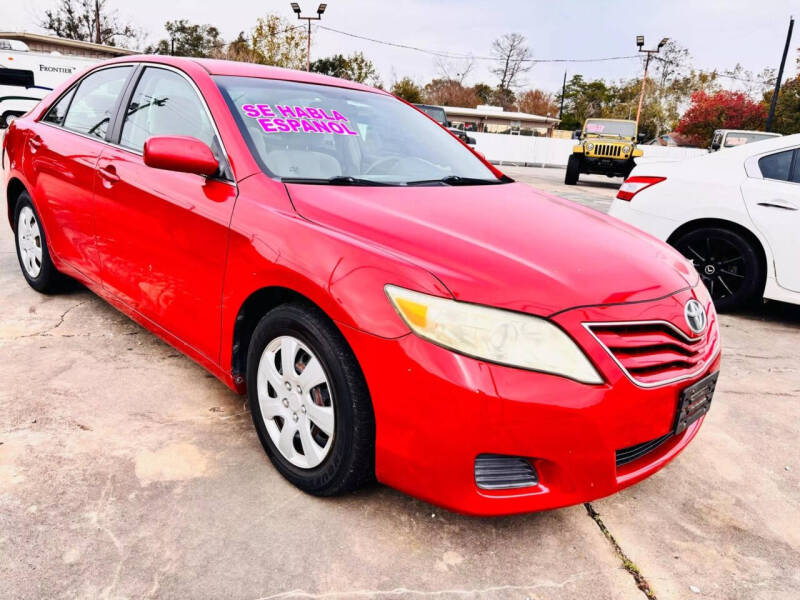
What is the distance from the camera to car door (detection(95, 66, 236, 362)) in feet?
7.97

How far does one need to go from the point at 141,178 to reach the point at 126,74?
821mm

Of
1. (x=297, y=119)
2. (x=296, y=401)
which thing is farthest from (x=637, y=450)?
(x=297, y=119)

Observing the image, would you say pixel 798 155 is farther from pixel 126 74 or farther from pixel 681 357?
pixel 126 74

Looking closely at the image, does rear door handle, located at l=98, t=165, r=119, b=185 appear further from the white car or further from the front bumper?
the white car

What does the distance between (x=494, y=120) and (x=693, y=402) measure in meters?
57.5

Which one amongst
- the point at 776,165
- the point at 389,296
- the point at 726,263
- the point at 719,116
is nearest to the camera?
the point at 389,296

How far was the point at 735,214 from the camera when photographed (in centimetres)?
451

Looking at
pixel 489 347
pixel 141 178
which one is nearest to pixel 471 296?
pixel 489 347

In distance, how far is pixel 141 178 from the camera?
2814mm

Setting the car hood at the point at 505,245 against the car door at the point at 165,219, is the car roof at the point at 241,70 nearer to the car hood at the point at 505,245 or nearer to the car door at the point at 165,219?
the car door at the point at 165,219

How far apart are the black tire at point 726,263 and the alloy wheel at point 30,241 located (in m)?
4.49

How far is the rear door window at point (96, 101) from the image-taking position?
3275mm

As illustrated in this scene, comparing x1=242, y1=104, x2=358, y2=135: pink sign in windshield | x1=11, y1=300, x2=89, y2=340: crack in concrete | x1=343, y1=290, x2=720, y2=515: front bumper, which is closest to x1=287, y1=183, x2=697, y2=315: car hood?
x1=343, y1=290, x2=720, y2=515: front bumper

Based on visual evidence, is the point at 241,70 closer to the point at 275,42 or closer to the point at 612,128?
the point at 612,128
